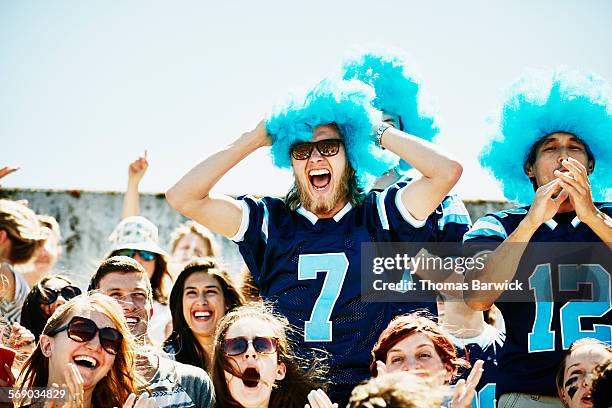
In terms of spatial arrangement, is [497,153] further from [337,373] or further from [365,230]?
[337,373]

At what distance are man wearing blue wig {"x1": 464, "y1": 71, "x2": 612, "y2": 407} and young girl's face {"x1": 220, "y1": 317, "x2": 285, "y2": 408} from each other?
888 millimetres

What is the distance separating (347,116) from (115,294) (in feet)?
4.26

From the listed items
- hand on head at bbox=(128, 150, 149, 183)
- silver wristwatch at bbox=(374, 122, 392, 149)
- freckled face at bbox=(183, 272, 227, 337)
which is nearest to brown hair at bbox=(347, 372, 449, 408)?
silver wristwatch at bbox=(374, 122, 392, 149)

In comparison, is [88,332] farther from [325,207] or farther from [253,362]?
[325,207]

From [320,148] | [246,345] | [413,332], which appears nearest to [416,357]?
[413,332]

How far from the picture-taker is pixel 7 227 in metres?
4.89

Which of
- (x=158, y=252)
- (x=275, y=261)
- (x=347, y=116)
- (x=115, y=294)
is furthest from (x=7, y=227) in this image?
(x=347, y=116)

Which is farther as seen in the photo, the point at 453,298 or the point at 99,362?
the point at 453,298

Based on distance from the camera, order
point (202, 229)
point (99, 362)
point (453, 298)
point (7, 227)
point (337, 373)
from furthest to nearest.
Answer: point (202, 229) → point (7, 227) → point (453, 298) → point (337, 373) → point (99, 362)

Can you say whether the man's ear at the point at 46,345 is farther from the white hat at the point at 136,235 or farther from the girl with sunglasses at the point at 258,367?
the white hat at the point at 136,235

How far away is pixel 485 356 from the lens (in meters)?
4.12

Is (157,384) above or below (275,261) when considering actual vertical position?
below

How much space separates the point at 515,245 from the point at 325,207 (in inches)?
32.4

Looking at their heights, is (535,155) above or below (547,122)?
below
